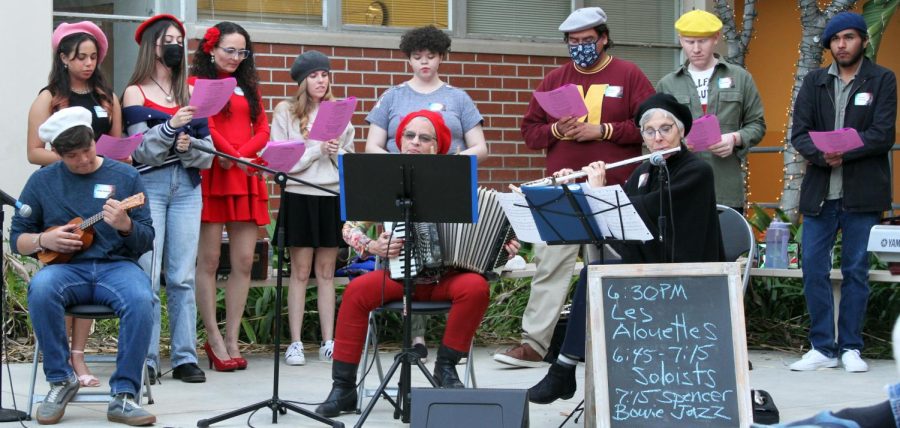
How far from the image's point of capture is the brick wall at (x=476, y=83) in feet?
32.4

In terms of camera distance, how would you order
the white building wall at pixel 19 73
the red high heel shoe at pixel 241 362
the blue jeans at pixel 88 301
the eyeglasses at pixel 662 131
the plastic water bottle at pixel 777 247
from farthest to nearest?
Result: the white building wall at pixel 19 73 → the plastic water bottle at pixel 777 247 → the red high heel shoe at pixel 241 362 → the blue jeans at pixel 88 301 → the eyeglasses at pixel 662 131

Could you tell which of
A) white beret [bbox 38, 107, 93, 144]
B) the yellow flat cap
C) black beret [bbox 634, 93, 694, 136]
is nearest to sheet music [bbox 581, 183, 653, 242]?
black beret [bbox 634, 93, 694, 136]

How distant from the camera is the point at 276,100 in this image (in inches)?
387

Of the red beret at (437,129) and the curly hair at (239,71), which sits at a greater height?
the curly hair at (239,71)

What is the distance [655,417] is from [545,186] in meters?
1.10

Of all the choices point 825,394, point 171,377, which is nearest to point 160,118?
point 171,377

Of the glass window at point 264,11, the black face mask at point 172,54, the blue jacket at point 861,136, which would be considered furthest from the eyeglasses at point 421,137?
the glass window at point 264,11

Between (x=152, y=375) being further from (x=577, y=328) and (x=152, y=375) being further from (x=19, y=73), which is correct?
(x=19, y=73)

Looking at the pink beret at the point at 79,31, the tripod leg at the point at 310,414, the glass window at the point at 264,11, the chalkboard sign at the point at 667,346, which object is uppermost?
the glass window at the point at 264,11

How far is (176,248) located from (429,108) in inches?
67.8

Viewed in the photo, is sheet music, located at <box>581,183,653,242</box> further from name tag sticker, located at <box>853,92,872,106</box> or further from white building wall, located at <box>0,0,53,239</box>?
white building wall, located at <box>0,0,53,239</box>

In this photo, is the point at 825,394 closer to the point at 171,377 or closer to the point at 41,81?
the point at 171,377

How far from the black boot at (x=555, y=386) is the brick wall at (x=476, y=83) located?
4.28m

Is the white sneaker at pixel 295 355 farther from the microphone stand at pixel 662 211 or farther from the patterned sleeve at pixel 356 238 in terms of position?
→ the microphone stand at pixel 662 211
